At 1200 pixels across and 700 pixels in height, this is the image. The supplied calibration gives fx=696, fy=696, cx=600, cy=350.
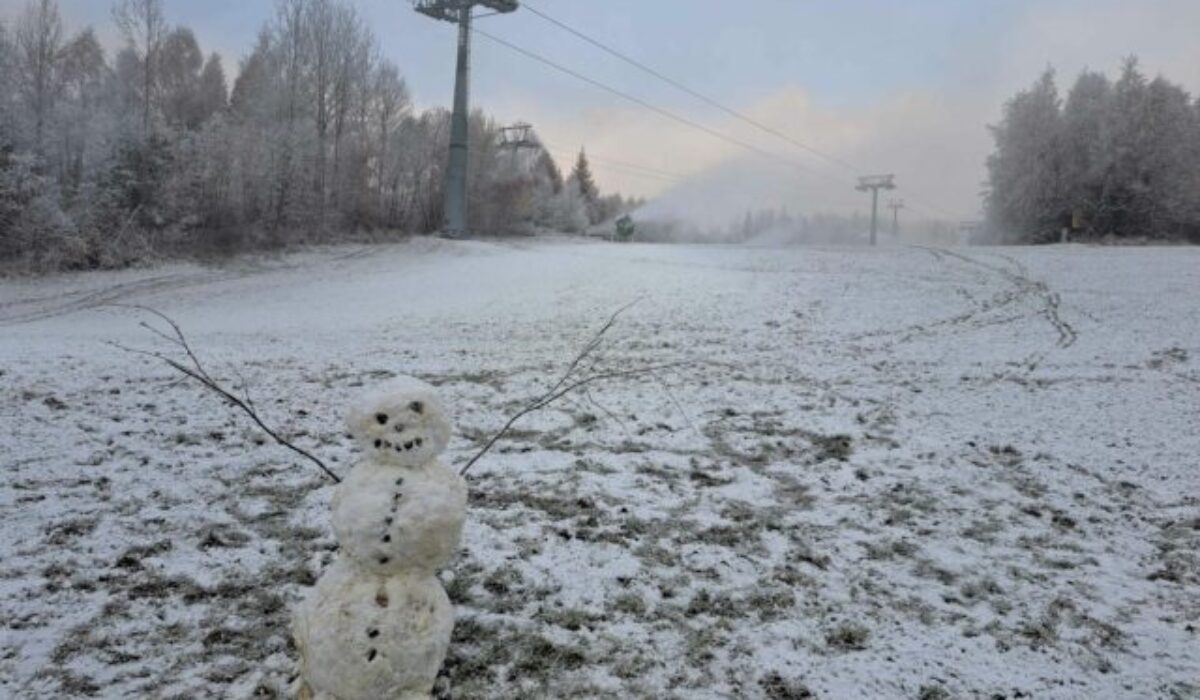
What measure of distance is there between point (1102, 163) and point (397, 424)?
44.6 meters

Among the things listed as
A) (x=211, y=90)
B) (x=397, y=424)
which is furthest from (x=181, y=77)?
(x=397, y=424)

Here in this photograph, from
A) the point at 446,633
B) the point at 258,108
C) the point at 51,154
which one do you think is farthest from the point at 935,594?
the point at 258,108

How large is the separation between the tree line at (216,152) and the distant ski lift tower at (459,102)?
4027 mm

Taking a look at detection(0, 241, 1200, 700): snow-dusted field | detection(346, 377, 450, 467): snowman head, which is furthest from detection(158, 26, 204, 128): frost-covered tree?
detection(346, 377, 450, 467): snowman head

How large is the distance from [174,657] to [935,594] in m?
4.51

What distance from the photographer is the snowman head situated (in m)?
2.33

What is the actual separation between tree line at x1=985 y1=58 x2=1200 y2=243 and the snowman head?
42.8 meters

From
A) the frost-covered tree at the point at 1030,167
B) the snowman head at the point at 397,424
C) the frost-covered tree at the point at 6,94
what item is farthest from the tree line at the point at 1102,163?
the frost-covered tree at the point at 6,94

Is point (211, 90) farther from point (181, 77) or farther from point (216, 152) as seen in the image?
point (216, 152)

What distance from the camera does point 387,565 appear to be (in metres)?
2.29

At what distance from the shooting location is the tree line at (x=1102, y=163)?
35.5 metres

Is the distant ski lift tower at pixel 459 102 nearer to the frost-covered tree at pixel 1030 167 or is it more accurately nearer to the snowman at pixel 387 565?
the frost-covered tree at pixel 1030 167

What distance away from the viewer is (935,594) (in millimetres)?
4520

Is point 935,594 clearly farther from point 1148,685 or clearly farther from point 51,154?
point 51,154
